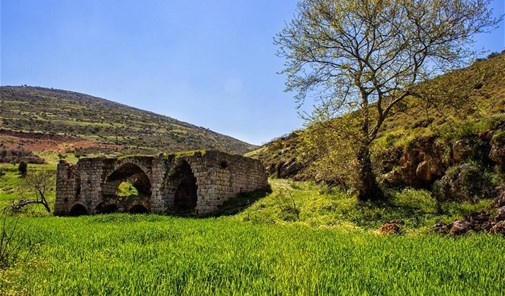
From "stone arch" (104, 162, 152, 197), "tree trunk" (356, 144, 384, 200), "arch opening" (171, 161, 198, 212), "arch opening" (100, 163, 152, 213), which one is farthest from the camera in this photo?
"stone arch" (104, 162, 152, 197)

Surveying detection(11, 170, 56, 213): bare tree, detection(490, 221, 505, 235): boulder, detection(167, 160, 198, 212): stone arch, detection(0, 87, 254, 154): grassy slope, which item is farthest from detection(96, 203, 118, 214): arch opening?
detection(0, 87, 254, 154): grassy slope

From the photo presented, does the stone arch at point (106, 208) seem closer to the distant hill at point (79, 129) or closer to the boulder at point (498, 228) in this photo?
the boulder at point (498, 228)

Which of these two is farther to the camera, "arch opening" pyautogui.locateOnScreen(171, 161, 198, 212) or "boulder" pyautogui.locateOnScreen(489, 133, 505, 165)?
"arch opening" pyautogui.locateOnScreen(171, 161, 198, 212)

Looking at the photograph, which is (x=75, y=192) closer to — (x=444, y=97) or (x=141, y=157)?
(x=141, y=157)

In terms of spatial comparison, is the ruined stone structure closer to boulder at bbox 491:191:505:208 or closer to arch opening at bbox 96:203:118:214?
arch opening at bbox 96:203:118:214

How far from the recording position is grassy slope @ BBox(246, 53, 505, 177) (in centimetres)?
1830

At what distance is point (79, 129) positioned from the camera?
307ft

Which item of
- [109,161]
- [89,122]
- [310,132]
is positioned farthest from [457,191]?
[89,122]

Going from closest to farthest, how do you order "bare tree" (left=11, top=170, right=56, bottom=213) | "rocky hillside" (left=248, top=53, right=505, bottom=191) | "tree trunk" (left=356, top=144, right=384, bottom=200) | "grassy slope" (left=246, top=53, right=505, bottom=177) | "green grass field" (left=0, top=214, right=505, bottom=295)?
"green grass field" (left=0, top=214, right=505, bottom=295) → "rocky hillside" (left=248, top=53, right=505, bottom=191) → "grassy slope" (left=246, top=53, right=505, bottom=177) → "tree trunk" (left=356, top=144, right=384, bottom=200) → "bare tree" (left=11, top=170, right=56, bottom=213)

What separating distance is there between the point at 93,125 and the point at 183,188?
7756 cm

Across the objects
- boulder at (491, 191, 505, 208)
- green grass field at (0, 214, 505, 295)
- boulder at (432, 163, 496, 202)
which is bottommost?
green grass field at (0, 214, 505, 295)

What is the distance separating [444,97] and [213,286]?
16.6 m

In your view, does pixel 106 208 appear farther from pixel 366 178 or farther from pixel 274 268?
pixel 274 268

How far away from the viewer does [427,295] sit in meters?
4.90
